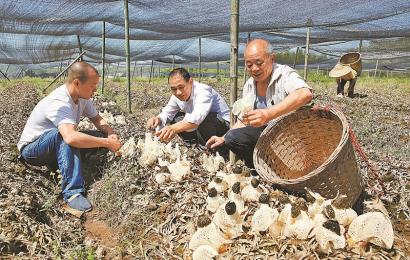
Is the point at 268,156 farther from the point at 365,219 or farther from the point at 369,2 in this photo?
the point at 369,2

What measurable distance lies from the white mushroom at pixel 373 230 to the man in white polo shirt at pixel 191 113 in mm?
1657

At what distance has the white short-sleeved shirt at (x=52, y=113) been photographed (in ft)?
9.94

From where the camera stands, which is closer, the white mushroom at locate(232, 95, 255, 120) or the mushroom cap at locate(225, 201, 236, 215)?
the mushroom cap at locate(225, 201, 236, 215)

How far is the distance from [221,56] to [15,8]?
9988 millimetres

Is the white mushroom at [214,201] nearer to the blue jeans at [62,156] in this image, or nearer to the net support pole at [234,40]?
the net support pole at [234,40]

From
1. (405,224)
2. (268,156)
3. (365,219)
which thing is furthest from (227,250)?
(405,224)

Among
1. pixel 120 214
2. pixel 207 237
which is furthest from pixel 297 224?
pixel 120 214

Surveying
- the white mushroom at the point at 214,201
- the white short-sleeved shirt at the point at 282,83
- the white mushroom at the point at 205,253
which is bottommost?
the white mushroom at the point at 205,253

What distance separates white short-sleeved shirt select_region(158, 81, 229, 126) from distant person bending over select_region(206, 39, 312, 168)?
0.86ft

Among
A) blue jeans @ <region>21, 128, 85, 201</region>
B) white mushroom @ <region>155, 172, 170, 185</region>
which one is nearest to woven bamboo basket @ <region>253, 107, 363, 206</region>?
white mushroom @ <region>155, 172, 170, 185</region>

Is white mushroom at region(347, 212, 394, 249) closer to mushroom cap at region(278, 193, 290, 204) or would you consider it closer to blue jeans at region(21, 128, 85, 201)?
mushroom cap at region(278, 193, 290, 204)

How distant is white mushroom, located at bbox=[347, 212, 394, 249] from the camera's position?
177 cm

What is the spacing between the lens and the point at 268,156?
278 centimetres

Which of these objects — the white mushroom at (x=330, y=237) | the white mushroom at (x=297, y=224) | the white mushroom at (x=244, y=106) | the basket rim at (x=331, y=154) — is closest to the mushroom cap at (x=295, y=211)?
the white mushroom at (x=297, y=224)
